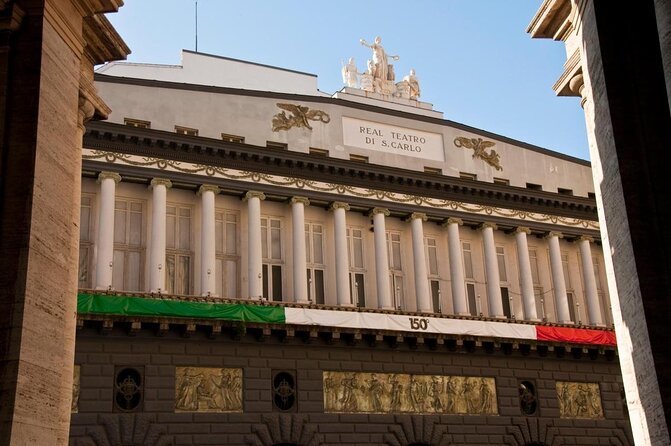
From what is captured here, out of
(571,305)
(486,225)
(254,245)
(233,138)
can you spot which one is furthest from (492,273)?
(233,138)

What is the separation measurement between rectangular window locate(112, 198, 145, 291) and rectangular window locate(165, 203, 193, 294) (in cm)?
94

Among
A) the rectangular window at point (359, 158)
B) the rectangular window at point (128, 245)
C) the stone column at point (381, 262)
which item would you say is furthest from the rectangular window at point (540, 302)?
the rectangular window at point (128, 245)

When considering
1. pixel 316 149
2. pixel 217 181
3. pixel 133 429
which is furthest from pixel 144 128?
pixel 133 429

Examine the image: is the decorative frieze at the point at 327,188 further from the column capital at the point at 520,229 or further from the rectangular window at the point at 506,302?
the rectangular window at the point at 506,302

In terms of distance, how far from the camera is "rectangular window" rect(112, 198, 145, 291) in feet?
102

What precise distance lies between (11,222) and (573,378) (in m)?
29.3

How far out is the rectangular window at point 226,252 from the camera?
107ft

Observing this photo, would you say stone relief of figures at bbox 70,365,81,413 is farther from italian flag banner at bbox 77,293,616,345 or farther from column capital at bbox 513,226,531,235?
column capital at bbox 513,226,531,235

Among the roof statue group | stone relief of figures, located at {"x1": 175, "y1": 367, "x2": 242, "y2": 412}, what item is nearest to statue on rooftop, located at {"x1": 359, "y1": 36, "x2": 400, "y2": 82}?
the roof statue group

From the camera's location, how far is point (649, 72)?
12836 millimetres

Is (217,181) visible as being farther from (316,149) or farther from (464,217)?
(464,217)

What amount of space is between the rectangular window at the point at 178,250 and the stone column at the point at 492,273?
12382 mm

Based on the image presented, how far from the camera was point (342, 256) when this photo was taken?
112 feet

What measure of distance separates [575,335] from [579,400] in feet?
8.53
